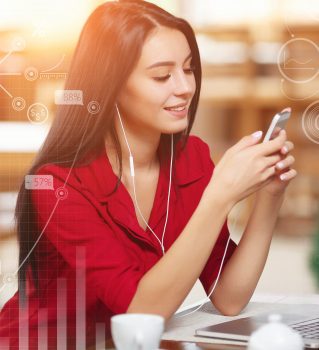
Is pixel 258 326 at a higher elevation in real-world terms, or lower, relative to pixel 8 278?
lower

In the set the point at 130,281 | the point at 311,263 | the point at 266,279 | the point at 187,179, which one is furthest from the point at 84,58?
the point at 266,279

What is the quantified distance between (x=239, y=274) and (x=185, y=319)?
0.14 m

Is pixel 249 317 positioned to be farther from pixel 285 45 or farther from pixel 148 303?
pixel 285 45

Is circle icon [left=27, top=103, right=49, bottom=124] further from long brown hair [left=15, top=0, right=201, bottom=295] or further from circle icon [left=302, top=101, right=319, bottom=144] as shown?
circle icon [left=302, top=101, right=319, bottom=144]

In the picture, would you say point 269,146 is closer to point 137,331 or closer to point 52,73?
point 137,331

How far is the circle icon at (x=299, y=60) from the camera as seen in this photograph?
182 cm

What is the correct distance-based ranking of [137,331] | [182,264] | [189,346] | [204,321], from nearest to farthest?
[137,331], [189,346], [182,264], [204,321]

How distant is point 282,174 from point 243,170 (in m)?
0.13

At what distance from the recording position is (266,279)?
3.32 m

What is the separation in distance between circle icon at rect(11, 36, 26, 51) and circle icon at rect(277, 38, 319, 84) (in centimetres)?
58

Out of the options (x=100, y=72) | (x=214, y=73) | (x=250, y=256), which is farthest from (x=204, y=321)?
(x=214, y=73)

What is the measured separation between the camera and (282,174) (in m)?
1.42

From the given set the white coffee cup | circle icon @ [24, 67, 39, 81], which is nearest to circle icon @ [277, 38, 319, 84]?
circle icon @ [24, 67, 39, 81]

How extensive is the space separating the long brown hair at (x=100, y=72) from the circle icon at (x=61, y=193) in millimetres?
55
